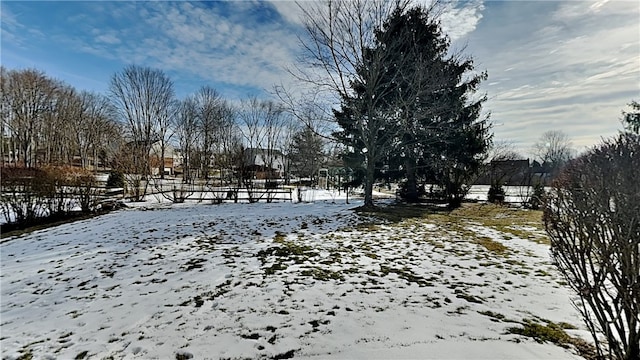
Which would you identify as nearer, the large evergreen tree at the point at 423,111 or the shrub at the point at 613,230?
the shrub at the point at 613,230

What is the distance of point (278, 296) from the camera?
393 centimetres

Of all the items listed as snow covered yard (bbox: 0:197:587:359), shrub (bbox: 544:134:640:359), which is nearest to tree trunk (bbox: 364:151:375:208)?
snow covered yard (bbox: 0:197:587:359)

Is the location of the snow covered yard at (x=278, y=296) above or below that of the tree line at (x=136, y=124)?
below

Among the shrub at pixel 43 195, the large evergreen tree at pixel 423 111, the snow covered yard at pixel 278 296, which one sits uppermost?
the large evergreen tree at pixel 423 111

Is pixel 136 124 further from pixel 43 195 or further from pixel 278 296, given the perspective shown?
pixel 278 296

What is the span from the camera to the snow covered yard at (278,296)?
2826 millimetres

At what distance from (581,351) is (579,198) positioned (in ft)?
4.70

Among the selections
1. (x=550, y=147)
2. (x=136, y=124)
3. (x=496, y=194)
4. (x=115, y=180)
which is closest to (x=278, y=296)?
(x=496, y=194)

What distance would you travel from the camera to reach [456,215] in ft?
38.3

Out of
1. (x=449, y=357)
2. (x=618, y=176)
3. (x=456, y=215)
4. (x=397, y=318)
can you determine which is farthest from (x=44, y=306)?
(x=456, y=215)

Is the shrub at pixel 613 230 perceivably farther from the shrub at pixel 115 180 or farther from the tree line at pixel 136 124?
the tree line at pixel 136 124

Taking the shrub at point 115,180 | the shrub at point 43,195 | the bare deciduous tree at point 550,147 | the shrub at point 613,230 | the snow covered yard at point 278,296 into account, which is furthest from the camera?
the bare deciduous tree at point 550,147

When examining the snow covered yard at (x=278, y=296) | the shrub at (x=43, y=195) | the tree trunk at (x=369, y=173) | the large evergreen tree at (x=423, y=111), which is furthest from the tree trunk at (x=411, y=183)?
the shrub at (x=43, y=195)

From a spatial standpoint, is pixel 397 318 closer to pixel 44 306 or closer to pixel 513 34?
pixel 44 306
